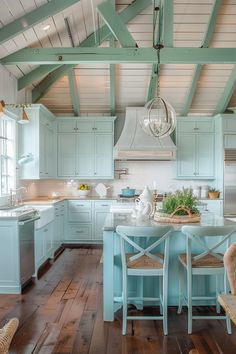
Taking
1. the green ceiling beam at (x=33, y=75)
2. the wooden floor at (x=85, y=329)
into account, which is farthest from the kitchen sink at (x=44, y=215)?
the green ceiling beam at (x=33, y=75)

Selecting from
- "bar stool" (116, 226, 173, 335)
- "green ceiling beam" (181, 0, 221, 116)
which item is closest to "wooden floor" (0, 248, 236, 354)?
"bar stool" (116, 226, 173, 335)

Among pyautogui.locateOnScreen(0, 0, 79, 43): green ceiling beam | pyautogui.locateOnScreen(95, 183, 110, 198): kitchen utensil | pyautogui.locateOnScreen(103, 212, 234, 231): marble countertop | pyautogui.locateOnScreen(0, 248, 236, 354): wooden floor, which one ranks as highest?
pyautogui.locateOnScreen(0, 0, 79, 43): green ceiling beam

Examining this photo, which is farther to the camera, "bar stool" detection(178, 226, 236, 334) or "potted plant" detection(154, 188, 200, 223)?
"potted plant" detection(154, 188, 200, 223)

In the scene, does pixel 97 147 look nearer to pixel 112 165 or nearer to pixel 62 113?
pixel 112 165

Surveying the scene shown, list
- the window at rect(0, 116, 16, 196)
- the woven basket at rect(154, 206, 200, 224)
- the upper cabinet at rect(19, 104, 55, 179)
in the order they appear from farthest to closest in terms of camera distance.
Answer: the upper cabinet at rect(19, 104, 55, 179)
the window at rect(0, 116, 16, 196)
the woven basket at rect(154, 206, 200, 224)

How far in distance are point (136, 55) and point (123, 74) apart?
60.6 inches

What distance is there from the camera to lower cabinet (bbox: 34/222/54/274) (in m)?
4.44

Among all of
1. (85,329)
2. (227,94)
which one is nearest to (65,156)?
(227,94)

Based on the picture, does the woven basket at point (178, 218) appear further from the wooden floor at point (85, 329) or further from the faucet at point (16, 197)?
the faucet at point (16, 197)

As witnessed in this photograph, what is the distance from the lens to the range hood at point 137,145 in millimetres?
6453

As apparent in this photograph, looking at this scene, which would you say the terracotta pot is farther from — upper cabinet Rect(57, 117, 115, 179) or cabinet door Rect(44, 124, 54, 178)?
cabinet door Rect(44, 124, 54, 178)

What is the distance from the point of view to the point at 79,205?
6543mm

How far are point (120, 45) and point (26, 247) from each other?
340cm

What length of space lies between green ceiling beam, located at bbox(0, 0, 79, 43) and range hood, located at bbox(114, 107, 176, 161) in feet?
9.17
